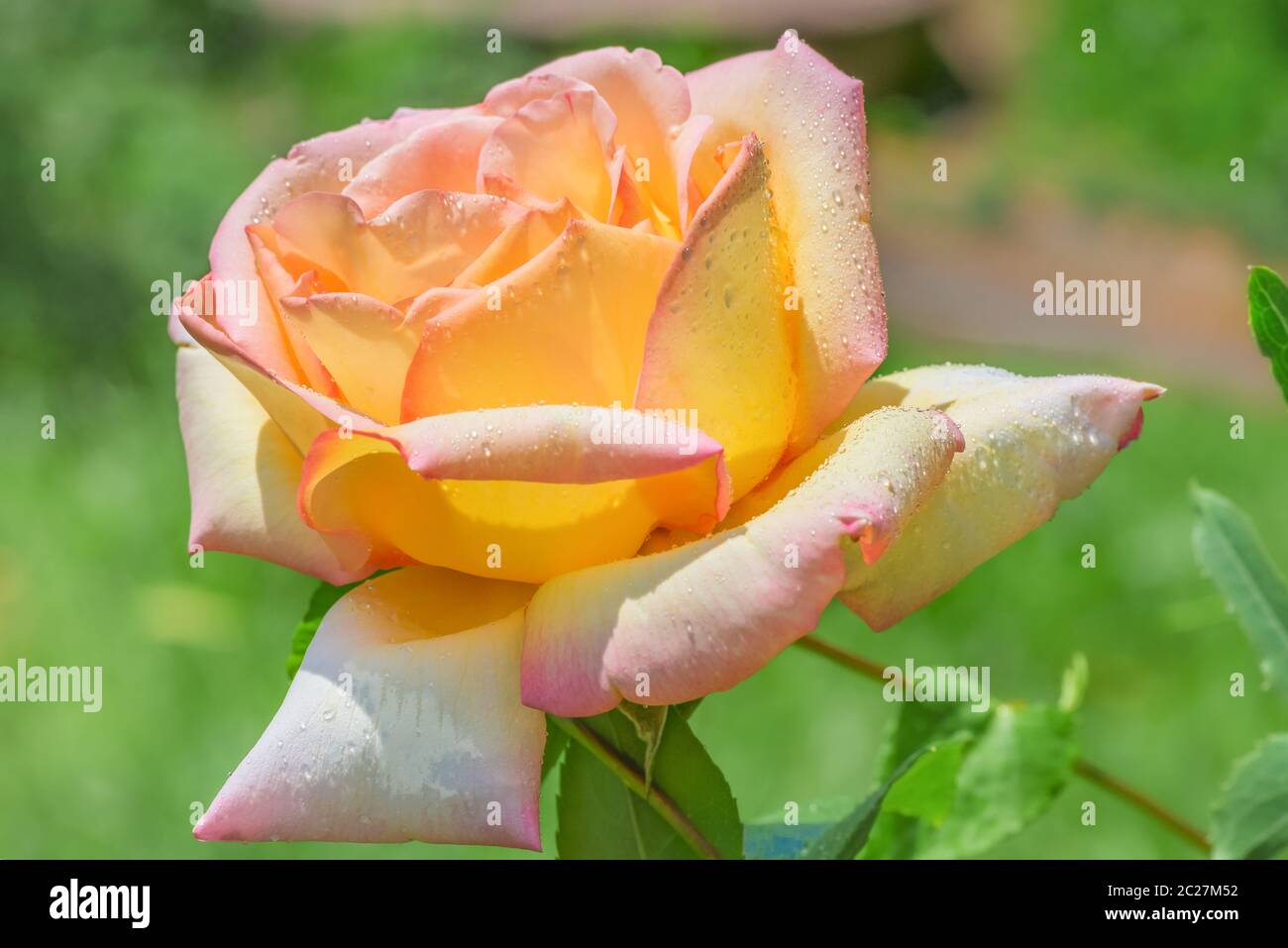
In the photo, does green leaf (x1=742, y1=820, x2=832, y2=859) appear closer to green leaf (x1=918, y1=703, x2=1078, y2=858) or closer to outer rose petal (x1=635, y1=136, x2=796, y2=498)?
green leaf (x1=918, y1=703, x2=1078, y2=858)

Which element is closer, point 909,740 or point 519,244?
point 519,244

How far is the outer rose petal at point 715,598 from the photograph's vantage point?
18.2 inches

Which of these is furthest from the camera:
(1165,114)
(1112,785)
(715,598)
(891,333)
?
(1165,114)

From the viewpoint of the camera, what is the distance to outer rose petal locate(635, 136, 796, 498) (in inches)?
19.5

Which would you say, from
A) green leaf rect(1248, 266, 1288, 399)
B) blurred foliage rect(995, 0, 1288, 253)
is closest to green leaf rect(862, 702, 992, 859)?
green leaf rect(1248, 266, 1288, 399)

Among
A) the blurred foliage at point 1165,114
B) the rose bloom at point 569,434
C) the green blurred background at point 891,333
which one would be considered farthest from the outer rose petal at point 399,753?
the blurred foliage at point 1165,114

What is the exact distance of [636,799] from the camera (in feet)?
1.99

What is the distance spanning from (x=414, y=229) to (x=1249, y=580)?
1.51 feet

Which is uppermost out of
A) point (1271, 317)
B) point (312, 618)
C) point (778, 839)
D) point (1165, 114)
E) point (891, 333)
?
point (1165, 114)

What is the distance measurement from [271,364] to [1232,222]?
363 centimetres

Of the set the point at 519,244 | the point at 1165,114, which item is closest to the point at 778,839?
the point at 519,244

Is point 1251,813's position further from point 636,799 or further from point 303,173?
point 303,173

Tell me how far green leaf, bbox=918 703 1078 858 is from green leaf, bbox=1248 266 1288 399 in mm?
194

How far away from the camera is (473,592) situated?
22.1 inches
